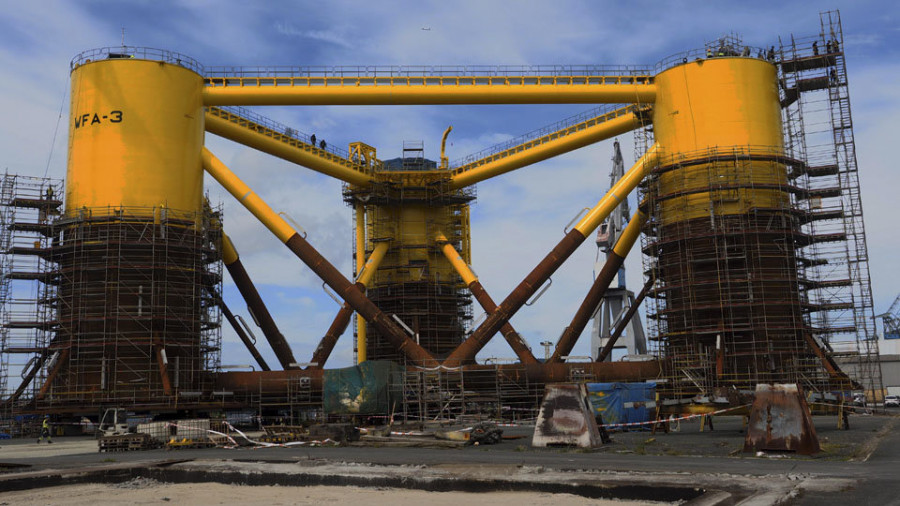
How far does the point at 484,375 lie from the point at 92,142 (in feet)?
80.5

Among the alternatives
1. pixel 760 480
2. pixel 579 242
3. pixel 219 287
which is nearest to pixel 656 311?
pixel 579 242

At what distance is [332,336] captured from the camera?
51938mm

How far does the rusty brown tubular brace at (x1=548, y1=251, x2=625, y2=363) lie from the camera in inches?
1959

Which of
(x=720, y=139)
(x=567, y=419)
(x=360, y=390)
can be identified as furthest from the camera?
(x=720, y=139)

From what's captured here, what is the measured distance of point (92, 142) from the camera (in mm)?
45344

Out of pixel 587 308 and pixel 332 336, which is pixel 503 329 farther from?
pixel 332 336

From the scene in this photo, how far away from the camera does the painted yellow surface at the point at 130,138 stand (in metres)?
45.0

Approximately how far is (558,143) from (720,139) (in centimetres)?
993

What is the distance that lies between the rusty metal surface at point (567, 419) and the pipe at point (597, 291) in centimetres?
2279

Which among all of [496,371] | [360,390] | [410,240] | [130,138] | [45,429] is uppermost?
[130,138]

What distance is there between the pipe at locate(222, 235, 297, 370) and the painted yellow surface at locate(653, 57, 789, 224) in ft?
76.8

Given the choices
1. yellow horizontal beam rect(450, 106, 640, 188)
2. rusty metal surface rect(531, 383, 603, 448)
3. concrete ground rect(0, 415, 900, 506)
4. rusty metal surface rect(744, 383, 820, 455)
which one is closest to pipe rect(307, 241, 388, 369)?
yellow horizontal beam rect(450, 106, 640, 188)

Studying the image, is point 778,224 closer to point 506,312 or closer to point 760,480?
point 506,312

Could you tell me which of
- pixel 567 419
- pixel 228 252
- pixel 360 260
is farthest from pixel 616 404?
pixel 360 260
